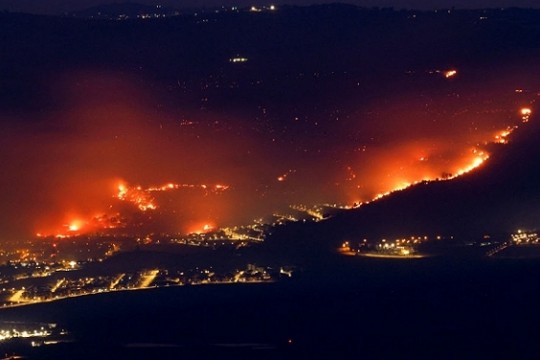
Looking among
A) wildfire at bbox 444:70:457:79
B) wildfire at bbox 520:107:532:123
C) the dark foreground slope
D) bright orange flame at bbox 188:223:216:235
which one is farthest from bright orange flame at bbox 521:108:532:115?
bright orange flame at bbox 188:223:216:235

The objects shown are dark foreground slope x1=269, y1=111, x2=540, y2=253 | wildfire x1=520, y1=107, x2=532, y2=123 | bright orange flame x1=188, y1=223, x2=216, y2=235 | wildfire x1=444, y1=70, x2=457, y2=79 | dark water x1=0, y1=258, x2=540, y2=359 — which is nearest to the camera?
dark water x1=0, y1=258, x2=540, y2=359

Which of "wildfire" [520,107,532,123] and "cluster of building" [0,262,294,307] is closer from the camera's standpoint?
"cluster of building" [0,262,294,307]

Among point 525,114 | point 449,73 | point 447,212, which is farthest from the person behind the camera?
point 449,73

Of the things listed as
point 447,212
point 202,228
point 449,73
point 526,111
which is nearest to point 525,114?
point 526,111

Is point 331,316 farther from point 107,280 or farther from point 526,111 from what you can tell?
point 526,111

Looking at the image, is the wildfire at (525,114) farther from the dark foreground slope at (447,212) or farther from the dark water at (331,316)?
the dark water at (331,316)

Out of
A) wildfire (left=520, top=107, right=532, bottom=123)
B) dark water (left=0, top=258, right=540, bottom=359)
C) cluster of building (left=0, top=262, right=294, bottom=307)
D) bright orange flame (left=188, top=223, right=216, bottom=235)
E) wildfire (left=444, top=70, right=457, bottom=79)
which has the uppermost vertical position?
wildfire (left=444, top=70, right=457, bottom=79)

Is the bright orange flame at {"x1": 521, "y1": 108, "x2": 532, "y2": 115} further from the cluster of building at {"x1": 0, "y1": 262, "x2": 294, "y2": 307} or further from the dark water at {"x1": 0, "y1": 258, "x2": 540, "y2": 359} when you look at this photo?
the cluster of building at {"x1": 0, "y1": 262, "x2": 294, "y2": 307}

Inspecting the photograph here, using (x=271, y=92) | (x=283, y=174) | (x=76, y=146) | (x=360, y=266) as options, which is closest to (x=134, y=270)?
(x=360, y=266)

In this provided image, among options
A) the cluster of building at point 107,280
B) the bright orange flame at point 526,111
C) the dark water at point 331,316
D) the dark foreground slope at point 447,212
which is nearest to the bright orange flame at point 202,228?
the dark foreground slope at point 447,212
